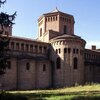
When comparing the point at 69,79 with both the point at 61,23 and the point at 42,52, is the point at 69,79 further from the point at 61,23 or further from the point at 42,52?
the point at 61,23

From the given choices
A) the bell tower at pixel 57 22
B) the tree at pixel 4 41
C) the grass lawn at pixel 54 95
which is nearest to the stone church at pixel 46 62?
the bell tower at pixel 57 22

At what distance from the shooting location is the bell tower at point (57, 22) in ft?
166

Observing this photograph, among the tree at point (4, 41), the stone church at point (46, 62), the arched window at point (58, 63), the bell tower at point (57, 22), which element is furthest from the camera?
the bell tower at point (57, 22)

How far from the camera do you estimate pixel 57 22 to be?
50.8 meters

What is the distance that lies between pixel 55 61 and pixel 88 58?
27.5 ft

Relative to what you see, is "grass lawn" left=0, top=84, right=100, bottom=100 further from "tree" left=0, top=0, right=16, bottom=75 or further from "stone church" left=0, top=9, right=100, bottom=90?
"stone church" left=0, top=9, right=100, bottom=90

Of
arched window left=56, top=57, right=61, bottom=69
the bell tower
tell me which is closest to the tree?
arched window left=56, top=57, right=61, bottom=69

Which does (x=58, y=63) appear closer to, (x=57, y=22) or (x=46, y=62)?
(x=46, y=62)

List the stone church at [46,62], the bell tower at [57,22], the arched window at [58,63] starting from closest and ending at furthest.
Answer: the stone church at [46,62], the arched window at [58,63], the bell tower at [57,22]

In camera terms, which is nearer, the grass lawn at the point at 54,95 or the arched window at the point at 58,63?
the grass lawn at the point at 54,95

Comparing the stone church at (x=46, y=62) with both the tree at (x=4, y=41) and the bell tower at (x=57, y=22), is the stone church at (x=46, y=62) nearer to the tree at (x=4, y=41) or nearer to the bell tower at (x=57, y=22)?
the bell tower at (x=57, y=22)

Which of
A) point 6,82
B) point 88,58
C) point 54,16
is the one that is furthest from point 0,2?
point 88,58

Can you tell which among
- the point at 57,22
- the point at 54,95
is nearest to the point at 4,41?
the point at 54,95

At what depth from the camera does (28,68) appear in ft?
146
